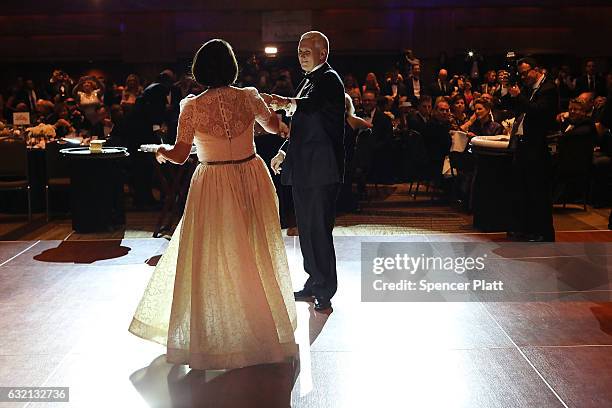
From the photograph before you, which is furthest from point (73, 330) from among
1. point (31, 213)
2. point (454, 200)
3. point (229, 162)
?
point (454, 200)

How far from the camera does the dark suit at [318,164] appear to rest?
4816 mm

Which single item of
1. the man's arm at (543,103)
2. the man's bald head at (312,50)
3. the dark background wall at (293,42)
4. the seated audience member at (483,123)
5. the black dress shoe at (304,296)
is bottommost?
the black dress shoe at (304,296)

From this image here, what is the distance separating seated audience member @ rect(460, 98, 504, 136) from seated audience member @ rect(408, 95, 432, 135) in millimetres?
714

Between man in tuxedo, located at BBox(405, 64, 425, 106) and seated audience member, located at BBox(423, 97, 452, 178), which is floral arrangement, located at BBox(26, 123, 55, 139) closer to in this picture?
seated audience member, located at BBox(423, 97, 452, 178)

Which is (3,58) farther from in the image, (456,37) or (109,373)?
(109,373)

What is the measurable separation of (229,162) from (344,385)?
1.20 meters

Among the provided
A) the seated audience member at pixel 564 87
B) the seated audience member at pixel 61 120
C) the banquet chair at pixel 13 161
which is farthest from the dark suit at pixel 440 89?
the banquet chair at pixel 13 161

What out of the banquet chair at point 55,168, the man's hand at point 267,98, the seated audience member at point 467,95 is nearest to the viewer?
the man's hand at point 267,98

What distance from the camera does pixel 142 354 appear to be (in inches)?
167

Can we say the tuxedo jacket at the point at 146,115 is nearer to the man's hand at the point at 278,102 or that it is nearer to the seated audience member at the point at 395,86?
the man's hand at the point at 278,102

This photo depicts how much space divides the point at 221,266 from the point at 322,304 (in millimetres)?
1325

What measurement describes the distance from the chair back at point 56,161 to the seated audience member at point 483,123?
4285 millimetres

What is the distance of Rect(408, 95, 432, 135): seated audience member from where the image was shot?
10.0 m

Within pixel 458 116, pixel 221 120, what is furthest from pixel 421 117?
pixel 221 120
